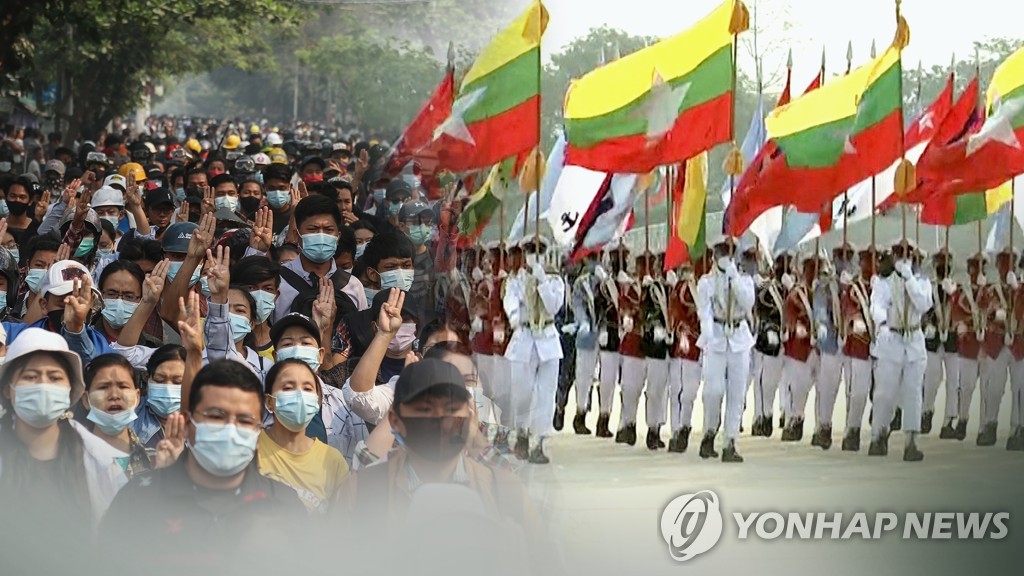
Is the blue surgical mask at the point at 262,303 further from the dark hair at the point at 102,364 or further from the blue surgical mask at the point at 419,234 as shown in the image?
the dark hair at the point at 102,364

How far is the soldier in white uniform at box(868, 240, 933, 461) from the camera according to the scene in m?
8.28

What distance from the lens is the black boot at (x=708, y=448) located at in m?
8.23

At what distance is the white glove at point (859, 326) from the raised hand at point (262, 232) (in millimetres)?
3754

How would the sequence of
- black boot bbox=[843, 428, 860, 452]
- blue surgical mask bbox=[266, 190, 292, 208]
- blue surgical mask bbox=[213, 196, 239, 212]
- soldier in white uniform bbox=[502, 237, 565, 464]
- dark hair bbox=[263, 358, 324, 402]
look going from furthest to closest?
black boot bbox=[843, 428, 860, 452]
blue surgical mask bbox=[266, 190, 292, 208]
blue surgical mask bbox=[213, 196, 239, 212]
soldier in white uniform bbox=[502, 237, 565, 464]
dark hair bbox=[263, 358, 324, 402]

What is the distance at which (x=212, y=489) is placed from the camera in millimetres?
4438

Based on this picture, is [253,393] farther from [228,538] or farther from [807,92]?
[807,92]

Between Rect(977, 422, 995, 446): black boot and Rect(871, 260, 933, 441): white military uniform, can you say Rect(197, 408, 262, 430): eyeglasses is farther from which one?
Rect(977, 422, 995, 446): black boot

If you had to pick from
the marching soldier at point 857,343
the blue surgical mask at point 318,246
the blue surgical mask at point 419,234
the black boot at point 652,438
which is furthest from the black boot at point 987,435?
the blue surgical mask at point 318,246

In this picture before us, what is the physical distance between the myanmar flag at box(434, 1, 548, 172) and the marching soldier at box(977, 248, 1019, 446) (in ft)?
9.51

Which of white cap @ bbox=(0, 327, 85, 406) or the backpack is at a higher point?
the backpack

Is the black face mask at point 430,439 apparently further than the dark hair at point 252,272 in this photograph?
No

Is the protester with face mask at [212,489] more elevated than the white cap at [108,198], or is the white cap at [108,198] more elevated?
the white cap at [108,198]

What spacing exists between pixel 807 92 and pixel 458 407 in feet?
11.5

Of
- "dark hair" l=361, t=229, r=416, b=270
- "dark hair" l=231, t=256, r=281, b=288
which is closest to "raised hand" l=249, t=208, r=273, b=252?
"dark hair" l=361, t=229, r=416, b=270
